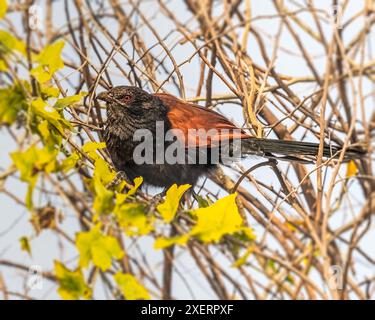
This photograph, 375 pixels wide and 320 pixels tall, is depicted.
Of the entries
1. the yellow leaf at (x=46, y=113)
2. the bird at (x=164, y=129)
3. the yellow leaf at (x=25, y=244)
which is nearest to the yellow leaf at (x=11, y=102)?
the yellow leaf at (x=46, y=113)

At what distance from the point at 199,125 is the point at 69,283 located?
1181 millimetres

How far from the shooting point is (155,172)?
2.13 meters

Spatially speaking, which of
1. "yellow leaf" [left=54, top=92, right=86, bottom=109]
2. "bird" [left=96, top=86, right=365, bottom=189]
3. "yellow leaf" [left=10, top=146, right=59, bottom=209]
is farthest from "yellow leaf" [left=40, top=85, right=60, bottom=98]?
"bird" [left=96, top=86, right=365, bottom=189]

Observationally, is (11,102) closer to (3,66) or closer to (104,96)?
(3,66)

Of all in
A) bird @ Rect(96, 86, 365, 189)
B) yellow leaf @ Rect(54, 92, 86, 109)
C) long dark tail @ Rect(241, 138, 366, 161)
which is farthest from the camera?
bird @ Rect(96, 86, 365, 189)

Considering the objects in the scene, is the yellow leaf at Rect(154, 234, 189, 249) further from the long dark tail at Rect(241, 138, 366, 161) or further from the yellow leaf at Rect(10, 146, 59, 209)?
the long dark tail at Rect(241, 138, 366, 161)

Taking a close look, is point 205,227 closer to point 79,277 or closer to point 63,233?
point 79,277

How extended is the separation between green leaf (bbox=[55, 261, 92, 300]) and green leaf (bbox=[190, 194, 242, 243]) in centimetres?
21

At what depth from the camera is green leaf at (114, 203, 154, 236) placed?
0.96m

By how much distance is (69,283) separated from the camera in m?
1.02

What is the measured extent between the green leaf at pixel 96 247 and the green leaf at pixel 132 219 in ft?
0.11

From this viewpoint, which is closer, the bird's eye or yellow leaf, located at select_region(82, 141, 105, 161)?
yellow leaf, located at select_region(82, 141, 105, 161)
